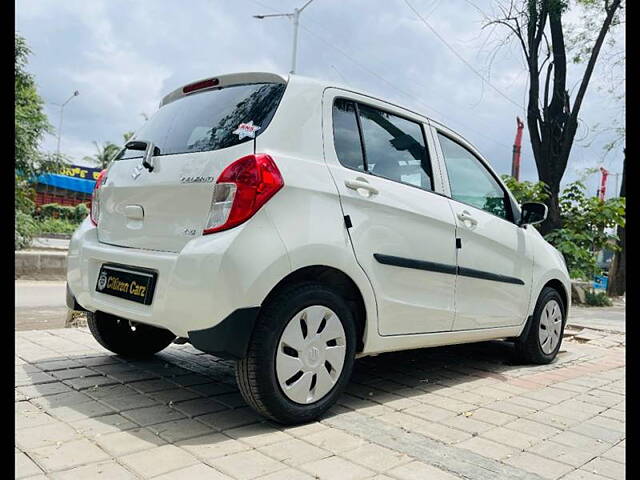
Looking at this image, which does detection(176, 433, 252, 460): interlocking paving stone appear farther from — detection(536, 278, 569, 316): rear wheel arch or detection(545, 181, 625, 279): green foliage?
detection(545, 181, 625, 279): green foliage

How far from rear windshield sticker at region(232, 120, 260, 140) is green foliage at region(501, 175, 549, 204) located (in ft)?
30.3

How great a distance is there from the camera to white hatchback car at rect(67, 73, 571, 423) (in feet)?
8.82

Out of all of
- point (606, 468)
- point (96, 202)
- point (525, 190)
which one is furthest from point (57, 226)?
point (606, 468)

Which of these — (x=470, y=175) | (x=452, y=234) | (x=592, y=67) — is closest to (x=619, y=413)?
(x=452, y=234)

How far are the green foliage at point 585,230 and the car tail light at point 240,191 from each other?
397 inches

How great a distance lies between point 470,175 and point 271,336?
2352mm

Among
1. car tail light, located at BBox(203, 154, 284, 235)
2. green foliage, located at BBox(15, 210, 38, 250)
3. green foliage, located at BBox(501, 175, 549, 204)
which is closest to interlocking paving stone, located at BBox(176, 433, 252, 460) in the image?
car tail light, located at BBox(203, 154, 284, 235)

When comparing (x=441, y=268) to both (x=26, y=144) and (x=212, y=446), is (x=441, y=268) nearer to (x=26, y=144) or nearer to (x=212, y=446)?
(x=212, y=446)

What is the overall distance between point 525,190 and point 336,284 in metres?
9.21

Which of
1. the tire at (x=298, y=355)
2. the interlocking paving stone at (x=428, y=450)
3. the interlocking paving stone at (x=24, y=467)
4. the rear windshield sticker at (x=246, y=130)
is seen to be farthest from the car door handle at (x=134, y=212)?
the interlocking paving stone at (x=428, y=450)

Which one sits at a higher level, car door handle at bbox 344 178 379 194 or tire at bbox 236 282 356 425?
car door handle at bbox 344 178 379 194

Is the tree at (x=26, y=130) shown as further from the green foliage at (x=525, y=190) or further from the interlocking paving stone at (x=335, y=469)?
the interlocking paving stone at (x=335, y=469)

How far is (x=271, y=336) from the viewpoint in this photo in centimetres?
272

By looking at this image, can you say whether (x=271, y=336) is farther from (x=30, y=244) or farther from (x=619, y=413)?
(x=30, y=244)
